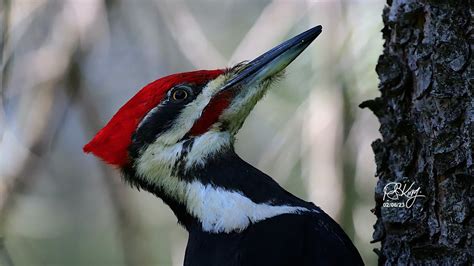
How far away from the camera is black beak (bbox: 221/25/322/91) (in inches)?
102

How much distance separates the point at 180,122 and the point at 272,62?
374 mm

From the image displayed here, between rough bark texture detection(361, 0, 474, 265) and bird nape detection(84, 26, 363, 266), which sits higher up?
rough bark texture detection(361, 0, 474, 265)

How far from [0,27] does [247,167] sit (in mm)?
1621

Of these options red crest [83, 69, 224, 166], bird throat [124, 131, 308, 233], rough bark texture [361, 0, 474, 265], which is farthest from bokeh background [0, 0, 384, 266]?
rough bark texture [361, 0, 474, 265]

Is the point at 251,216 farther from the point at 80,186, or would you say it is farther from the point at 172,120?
the point at 80,186

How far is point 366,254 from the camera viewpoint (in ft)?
12.9

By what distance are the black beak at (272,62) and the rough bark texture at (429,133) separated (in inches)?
11.7

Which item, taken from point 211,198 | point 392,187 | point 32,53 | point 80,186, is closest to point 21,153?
point 32,53

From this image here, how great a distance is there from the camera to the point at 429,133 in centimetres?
239
